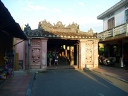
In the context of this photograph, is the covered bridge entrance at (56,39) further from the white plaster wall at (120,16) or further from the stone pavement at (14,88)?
the stone pavement at (14,88)

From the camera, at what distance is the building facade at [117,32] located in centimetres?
1275

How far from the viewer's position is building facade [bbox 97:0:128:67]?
12.8 metres

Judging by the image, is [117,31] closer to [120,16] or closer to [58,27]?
[120,16]

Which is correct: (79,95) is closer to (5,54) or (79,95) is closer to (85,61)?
(5,54)

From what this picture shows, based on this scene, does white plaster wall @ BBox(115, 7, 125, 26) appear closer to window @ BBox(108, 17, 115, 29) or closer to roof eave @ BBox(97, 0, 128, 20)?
roof eave @ BBox(97, 0, 128, 20)

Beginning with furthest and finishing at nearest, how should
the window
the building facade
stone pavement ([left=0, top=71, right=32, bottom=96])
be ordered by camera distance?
the window → the building facade → stone pavement ([left=0, top=71, right=32, bottom=96])

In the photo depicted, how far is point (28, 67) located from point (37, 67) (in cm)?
80

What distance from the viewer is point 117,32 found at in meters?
13.1

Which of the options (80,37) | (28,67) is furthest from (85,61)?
(28,67)

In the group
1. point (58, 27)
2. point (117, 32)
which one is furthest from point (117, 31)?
point (58, 27)

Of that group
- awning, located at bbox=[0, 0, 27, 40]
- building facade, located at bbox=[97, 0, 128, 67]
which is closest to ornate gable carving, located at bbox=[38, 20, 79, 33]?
building facade, located at bbox=[97, 0, 128, 67]

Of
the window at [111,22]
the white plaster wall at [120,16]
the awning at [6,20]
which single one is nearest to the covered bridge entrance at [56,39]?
the white plaster wall at [120,16]

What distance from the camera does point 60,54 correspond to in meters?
22.3

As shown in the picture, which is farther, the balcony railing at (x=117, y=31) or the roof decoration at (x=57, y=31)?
the balcony railing at (x=117, y=31)
